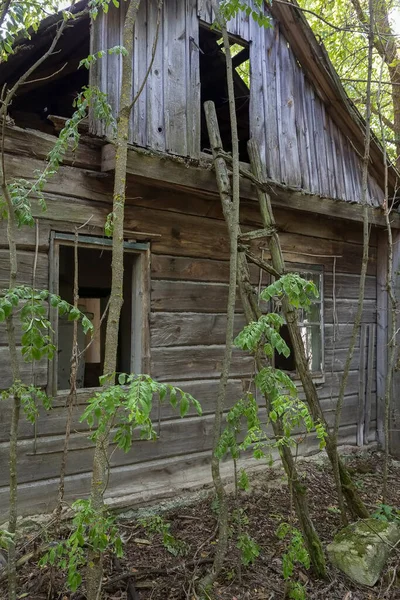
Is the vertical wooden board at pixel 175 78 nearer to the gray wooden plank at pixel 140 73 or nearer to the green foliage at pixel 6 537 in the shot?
the gray wooden plank at pixel 140 73

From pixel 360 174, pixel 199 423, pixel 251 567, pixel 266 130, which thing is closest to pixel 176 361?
pixel 199 423

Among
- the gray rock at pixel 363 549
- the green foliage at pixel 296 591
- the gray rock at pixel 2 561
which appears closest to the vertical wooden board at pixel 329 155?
the gray rock at pixel 363 549

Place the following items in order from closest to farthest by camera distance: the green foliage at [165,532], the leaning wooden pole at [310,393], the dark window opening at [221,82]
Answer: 1. the green foliage at [165,532]
2. the leaning wooden pole at [310,393]
3. the dark window opening at [221,82]

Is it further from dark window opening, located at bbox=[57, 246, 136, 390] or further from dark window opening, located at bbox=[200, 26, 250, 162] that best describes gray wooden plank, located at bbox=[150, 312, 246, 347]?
dark window opening, located at bbox=[200, 26, 250, 162]

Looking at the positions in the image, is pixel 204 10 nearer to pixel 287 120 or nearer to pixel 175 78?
pixel 175 78

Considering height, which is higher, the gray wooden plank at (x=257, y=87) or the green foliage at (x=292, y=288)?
the gray wooden plank at (x=257, y=87)

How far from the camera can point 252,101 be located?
5137 mm

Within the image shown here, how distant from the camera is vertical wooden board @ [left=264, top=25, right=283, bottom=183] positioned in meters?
5.19

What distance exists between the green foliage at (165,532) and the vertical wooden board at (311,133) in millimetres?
3821

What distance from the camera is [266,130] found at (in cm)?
518

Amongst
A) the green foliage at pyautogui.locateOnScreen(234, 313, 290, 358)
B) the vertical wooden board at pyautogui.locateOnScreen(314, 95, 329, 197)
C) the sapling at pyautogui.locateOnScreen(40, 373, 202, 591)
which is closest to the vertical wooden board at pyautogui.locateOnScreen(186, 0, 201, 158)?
the vertical wooden board at pyautogui.locateOnScreen(314, 95, 329, 197)

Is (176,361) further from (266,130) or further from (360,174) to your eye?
(360,174)

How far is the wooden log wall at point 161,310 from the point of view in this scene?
12.1 feet

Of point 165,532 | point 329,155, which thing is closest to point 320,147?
point 329,155
